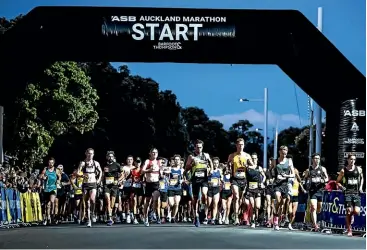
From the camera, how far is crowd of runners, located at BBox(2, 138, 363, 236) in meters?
18.4

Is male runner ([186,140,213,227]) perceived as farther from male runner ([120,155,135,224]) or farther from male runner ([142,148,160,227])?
male runner ([120,155,135,224])

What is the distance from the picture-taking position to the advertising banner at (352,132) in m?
20.8

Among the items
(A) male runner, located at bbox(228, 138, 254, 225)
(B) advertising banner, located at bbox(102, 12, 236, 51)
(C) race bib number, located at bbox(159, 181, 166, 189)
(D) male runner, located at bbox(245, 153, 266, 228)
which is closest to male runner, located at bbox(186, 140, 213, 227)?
(A) male runner, located at bbox(228, 138, 254, 225)

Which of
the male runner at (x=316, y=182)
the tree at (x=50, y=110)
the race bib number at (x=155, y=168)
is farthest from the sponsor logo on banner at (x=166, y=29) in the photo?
the tree at (x=50, y=110)

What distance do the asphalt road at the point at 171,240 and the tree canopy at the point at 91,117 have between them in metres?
6.51

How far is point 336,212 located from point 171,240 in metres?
5.92

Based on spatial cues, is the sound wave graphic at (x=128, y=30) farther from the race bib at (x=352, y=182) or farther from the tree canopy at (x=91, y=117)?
the race bib at (x=352, y=182)

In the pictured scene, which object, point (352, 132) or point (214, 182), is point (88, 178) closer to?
point (214, 182)

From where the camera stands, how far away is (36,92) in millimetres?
36344

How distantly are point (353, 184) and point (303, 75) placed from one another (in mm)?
5240

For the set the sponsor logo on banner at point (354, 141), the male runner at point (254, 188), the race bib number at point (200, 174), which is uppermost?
the sponsor logo on banner at point (354, 141)

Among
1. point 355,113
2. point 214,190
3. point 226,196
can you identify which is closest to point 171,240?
point 214,190

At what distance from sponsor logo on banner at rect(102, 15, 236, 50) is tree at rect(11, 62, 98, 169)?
13342mm

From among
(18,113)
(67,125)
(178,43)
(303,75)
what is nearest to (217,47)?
(178,43)
